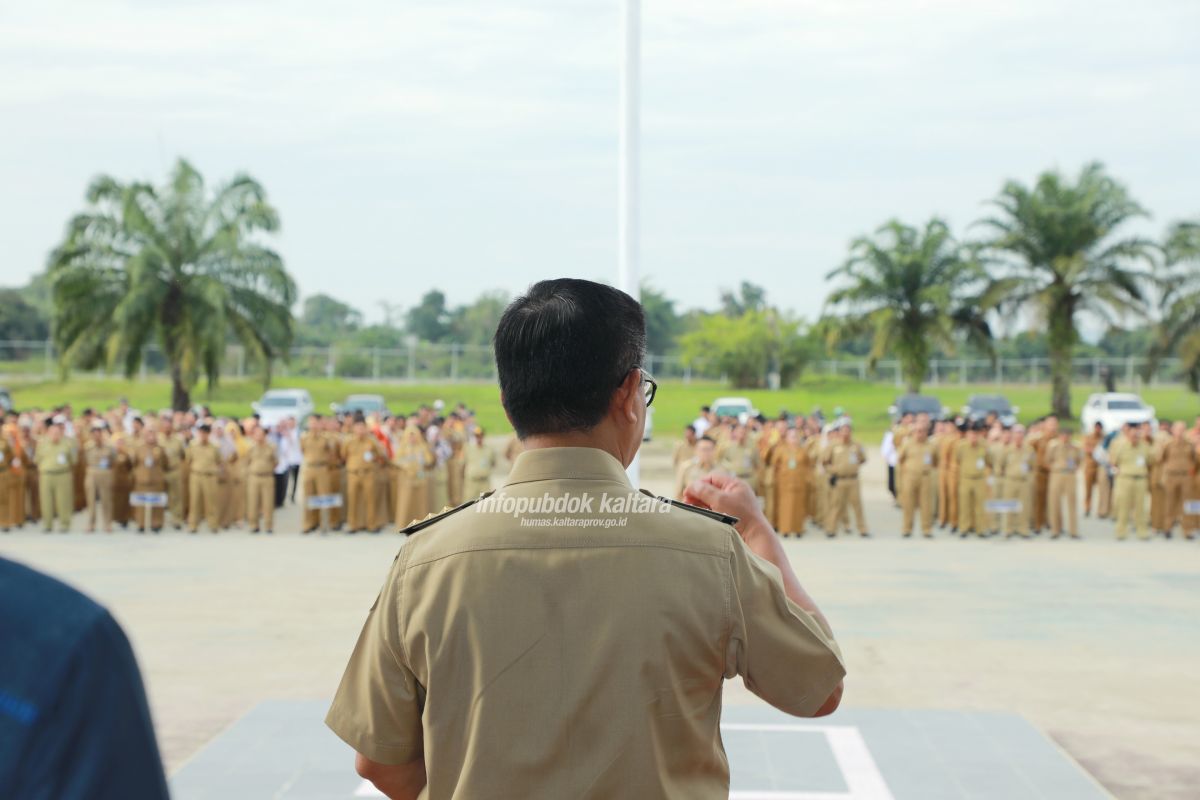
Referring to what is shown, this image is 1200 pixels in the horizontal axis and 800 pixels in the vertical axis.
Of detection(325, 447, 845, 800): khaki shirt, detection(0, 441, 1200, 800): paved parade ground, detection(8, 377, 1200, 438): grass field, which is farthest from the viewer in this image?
detection(8, 377, 1200, 438): grass field

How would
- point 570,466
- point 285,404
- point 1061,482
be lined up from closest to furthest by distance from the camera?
point 570,466
point 1061,482
point 285,404

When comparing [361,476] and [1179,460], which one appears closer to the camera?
[1179,460]

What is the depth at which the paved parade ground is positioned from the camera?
247 inches

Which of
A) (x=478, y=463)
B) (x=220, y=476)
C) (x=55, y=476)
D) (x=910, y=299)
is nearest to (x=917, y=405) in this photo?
(x=910, y=299)

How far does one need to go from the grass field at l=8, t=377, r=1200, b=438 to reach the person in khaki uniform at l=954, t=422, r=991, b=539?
77.4ft

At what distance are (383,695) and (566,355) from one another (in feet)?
2.01

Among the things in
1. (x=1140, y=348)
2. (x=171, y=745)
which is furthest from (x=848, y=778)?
(x=1140, y=348)

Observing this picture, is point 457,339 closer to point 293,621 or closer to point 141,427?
point 141,427

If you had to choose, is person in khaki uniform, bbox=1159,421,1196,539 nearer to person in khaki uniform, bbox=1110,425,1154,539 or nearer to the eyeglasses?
person in khaki uniform, bbox=1110,425,1154,539

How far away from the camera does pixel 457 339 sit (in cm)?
7006

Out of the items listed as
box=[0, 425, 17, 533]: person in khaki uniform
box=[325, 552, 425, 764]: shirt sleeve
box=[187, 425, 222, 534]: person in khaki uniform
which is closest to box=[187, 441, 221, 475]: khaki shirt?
box=[187, 425, 222, 534]: person in khaki uniform

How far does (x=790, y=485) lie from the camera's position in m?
16.8

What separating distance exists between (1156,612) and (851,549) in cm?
468

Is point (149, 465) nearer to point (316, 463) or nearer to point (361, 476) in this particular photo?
point (316, 463)
